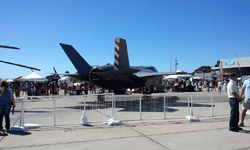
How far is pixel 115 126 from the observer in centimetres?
658

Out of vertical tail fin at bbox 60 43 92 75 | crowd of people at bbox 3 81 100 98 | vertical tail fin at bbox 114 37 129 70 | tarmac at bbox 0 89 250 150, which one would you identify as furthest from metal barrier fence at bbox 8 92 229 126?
crowd of people at bbox 3 81 100 98

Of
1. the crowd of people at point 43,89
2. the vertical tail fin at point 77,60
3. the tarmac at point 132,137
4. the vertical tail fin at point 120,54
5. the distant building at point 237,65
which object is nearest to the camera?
the tarmac at point 132,137

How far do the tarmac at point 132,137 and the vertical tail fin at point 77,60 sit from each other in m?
7.45

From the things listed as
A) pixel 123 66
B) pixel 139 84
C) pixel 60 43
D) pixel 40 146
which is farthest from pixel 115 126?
pixel 139 84

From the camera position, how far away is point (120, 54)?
516 inches

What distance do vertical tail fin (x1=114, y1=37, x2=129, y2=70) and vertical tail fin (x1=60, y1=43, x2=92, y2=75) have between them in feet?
7.43

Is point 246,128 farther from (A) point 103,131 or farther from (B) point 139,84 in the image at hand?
(B) point 139,84

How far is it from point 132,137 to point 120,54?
336 inches

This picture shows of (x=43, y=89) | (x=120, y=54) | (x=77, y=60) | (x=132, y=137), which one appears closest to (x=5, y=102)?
(x=132, y=137)

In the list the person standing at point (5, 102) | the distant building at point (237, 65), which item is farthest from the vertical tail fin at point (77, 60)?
the distant building at point (237, 65)

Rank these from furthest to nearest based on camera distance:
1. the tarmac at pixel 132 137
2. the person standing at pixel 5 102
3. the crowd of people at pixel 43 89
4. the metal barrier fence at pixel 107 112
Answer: the crowd of people at pixel 43 89 < the metal barrier fence at pixel 107 112 < the person standing at pixel 5 102 < the tarmac at pixel 132 137

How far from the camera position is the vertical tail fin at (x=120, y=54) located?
42.7 feet

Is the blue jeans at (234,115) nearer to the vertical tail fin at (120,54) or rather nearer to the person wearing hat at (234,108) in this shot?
the person wearing hat at (234,108)

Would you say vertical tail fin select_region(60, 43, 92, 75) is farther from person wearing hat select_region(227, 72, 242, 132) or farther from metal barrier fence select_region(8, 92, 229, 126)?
person wearing hat select_region(227, 72, 242, 132)
